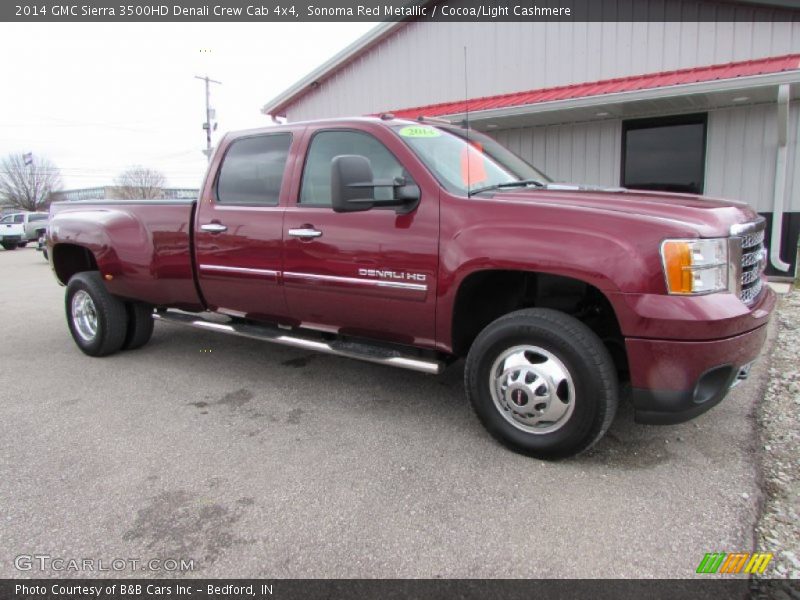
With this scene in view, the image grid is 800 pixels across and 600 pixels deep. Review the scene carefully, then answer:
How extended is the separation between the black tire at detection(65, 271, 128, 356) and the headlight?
470 centimetres

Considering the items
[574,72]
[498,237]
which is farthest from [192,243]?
[574,72]

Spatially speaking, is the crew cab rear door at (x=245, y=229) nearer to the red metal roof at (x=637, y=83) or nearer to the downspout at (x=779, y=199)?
the red metal roof at (x=637, y=83)

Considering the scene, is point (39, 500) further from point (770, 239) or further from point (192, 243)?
point (770, 239)

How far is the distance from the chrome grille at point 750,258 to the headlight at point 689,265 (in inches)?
11.1

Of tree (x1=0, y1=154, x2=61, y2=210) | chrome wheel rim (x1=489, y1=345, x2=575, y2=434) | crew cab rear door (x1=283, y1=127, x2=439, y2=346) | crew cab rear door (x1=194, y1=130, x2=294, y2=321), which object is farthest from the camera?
tree (x1=0, y1=154, x2=61, y2=210)

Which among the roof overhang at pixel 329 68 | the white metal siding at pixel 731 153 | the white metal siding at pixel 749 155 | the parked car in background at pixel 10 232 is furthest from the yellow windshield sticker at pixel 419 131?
the parked car in background at pixel 10 232

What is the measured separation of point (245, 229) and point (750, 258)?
323 centimetres

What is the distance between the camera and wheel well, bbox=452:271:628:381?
124 inches

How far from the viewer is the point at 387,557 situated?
227 cm

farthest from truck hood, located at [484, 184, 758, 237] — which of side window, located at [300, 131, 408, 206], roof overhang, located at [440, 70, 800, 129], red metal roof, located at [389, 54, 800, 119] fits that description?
roof overhang, located at [440, 70, 800, 129]

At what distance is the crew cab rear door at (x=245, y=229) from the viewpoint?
396 centimetres

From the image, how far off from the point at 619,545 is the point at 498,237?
156 cm

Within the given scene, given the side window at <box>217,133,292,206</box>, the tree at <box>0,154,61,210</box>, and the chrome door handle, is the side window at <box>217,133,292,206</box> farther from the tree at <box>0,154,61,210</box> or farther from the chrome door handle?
the tree at <box>0,154,61,210</box>

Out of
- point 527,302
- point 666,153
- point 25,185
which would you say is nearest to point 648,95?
point 666,153
